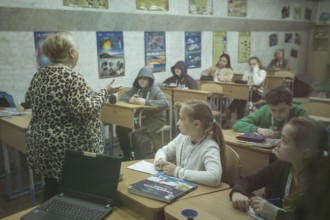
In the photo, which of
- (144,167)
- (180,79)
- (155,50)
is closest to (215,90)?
(180,79)

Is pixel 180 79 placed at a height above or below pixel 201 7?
below

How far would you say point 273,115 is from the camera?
90.8 inches

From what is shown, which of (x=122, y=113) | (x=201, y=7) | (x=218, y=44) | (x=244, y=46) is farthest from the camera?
(x=244, y=46)

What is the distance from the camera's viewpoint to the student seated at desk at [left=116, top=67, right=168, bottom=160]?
11.9 ft

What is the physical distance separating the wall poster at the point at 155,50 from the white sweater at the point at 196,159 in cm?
355

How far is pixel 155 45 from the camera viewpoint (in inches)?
211

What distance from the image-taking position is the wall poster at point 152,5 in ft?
16.2

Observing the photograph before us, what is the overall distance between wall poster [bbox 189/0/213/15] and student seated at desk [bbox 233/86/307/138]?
3.81 metres

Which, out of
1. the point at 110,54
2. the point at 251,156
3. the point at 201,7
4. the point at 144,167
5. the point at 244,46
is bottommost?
the point at 251,156

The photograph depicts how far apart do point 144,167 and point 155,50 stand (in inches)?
155

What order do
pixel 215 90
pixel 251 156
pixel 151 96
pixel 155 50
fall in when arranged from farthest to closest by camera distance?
pixel 155 50, pixel 215 90, pixel 151 96, pixel 251 156

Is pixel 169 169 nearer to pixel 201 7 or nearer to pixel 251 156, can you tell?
pixel 251 156

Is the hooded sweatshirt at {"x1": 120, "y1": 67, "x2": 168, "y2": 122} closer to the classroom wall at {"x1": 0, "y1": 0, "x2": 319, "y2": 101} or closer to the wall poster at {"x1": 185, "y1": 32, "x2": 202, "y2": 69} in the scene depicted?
the classroom wall at {"x1": 0, "y1": 0, "x2": 319, "y2": 101}

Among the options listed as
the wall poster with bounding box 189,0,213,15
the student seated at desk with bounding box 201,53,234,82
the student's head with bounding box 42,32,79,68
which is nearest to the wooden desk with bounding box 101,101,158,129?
the student's head with bounding box 42,32,79,68
